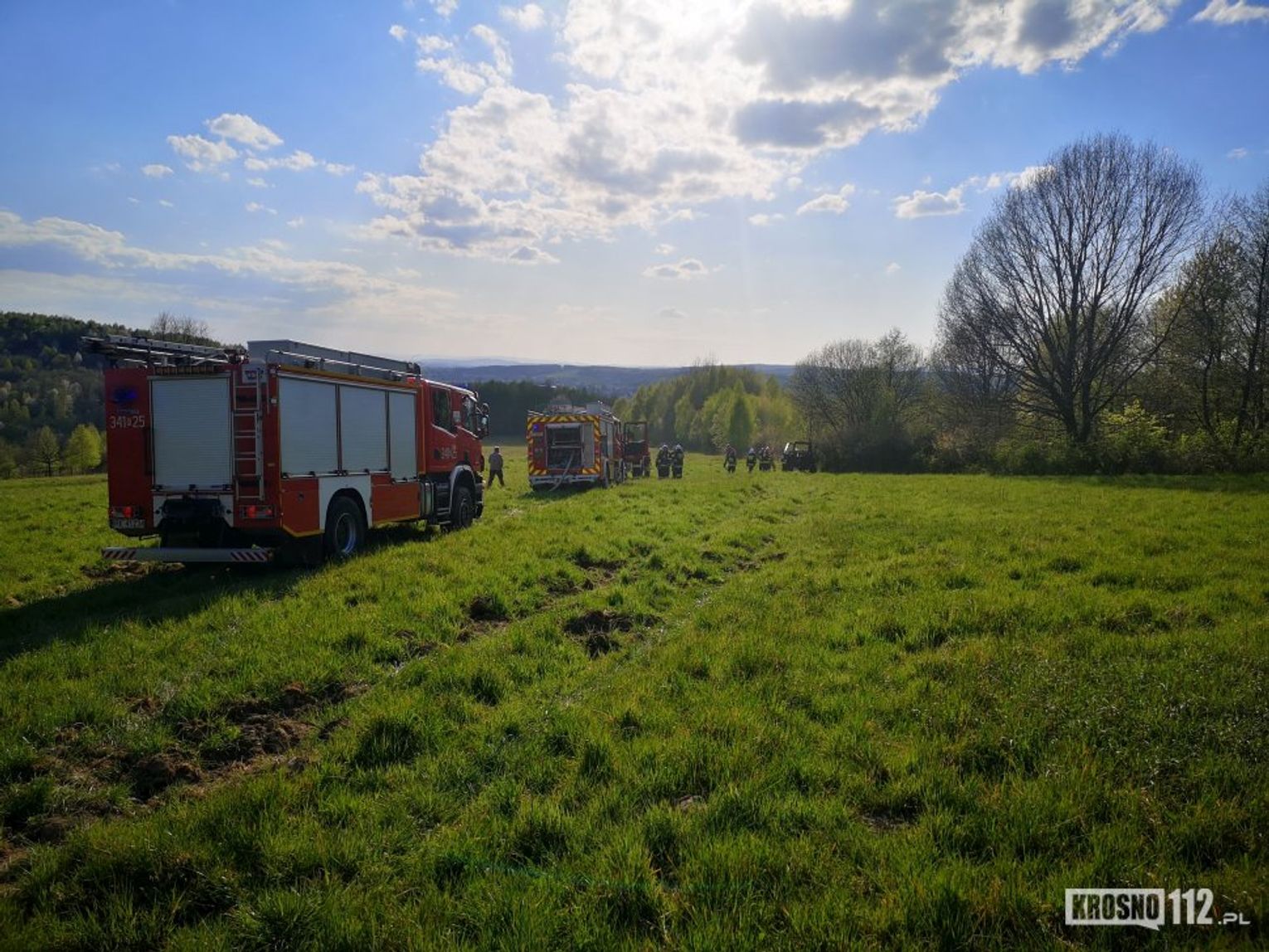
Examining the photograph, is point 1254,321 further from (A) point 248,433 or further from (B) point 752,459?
(A) point 248,433

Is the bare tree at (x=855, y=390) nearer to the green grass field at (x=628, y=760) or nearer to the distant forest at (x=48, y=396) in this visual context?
the distant forest at (x=48, y=396)

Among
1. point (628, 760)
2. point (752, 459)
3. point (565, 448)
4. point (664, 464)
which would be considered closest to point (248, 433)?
point (628, 760)

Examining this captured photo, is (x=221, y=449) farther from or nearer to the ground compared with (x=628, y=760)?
farther from the ground

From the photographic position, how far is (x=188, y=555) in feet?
32.1

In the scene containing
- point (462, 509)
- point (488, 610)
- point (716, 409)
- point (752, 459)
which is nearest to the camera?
point (488, 610)

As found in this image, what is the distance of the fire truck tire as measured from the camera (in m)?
11.2

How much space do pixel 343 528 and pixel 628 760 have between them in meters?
8.71

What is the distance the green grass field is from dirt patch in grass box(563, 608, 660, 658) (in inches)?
1.7

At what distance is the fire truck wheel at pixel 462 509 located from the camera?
15.0 m

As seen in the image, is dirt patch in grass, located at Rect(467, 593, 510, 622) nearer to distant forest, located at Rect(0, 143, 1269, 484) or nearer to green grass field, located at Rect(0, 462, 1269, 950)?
green grass field, located at Rect(0, 462, 1269, 950)

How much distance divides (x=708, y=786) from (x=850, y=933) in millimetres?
1380

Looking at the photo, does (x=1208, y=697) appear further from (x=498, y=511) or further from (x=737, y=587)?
(x=498, y=511)

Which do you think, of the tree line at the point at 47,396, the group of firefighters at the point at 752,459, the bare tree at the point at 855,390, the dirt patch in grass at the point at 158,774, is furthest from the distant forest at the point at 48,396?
the dirt patch in grass at the point at 158,774

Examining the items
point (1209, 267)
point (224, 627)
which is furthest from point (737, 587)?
point (1209, 267)
